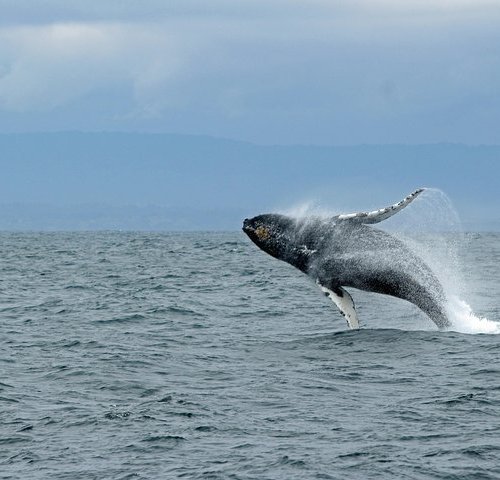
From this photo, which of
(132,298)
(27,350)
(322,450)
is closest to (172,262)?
(132,298)

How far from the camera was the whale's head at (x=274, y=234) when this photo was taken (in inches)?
796

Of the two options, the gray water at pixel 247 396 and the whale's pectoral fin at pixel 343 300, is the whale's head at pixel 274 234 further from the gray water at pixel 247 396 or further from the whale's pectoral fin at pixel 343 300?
the gray water at pixel 247 396

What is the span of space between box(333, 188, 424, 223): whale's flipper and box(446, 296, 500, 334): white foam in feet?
8.37

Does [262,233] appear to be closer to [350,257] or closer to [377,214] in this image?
[350,257]

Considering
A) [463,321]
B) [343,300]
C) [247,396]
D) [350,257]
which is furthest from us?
[463,321]

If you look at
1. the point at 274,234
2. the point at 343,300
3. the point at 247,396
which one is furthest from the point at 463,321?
the point at 247,396

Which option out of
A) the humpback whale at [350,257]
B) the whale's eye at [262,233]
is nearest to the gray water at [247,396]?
the humpback whale at [350,257]

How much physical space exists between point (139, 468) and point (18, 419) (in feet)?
10.0

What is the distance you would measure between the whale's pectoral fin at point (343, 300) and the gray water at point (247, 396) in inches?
21.7

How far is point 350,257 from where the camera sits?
19.7m

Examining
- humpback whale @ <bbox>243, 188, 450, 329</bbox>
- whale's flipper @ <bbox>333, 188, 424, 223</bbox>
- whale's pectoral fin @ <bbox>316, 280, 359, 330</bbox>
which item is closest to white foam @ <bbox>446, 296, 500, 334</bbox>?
humpback whale @ <bbox>243, 188, 450, 329</bbox>

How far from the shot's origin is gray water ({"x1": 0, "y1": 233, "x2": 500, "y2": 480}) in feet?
41.1

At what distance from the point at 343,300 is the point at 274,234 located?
1.82 meters

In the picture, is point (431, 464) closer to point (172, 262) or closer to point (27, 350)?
point (27, 350)
